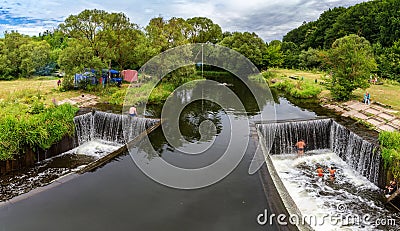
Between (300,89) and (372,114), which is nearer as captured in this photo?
(372,114)

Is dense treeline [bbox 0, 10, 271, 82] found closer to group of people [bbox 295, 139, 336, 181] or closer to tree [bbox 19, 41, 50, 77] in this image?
tree [bbox 19, 41, 50, 77]

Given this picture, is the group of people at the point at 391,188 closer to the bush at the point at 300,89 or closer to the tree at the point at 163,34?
the bush at the point at 300,89

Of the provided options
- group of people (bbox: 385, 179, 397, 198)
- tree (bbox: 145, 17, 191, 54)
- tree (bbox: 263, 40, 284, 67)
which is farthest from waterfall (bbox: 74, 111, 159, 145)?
tree (bbox: 263, 40, 284, 67)

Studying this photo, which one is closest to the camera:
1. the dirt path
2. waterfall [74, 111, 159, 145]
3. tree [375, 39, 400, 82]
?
the dirt path

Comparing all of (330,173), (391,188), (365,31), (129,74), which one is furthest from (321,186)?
(365,31)

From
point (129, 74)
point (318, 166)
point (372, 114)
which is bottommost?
point (318, 166)

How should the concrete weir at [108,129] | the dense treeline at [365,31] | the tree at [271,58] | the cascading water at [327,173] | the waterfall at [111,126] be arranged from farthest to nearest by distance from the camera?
the tree at [271,58] < the dense treeline at [365,31] < the waterfall at [111,126] < the concrete weir at [108,129] < the cascading water at [327,173]

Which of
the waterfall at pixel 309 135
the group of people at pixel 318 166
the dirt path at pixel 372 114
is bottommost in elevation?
the group of people at pixel 318 166

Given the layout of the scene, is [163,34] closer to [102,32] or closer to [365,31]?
[102,32]

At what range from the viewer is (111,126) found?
15.1m

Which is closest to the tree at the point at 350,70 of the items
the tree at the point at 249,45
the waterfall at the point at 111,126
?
the waterfall at the point at 111,126

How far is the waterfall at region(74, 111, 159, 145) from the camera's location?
14.8m

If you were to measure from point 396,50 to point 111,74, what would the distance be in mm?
25862

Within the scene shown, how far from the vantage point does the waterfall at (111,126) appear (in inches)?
584
